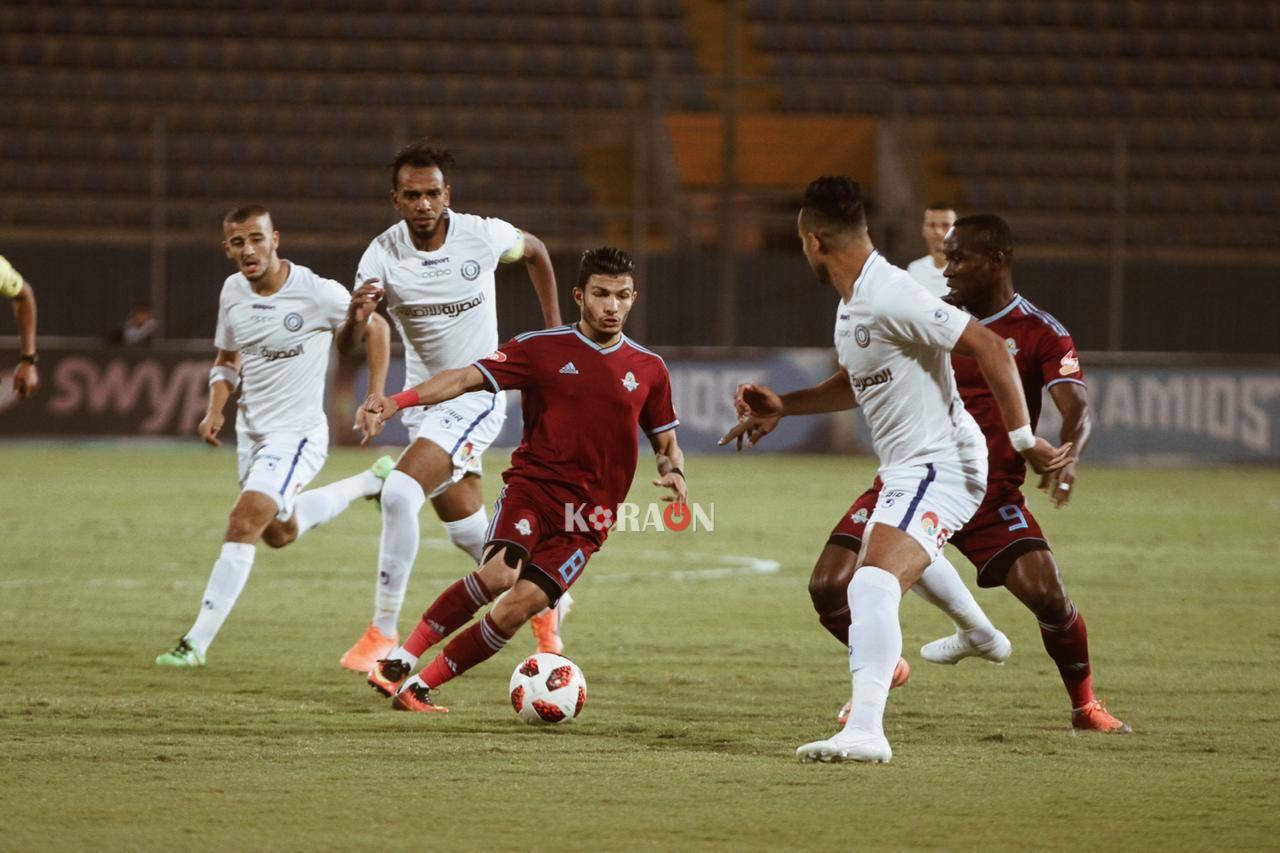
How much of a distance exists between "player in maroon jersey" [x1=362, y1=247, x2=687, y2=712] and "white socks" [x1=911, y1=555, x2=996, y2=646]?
986 mm

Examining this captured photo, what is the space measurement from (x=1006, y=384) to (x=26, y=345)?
18.1 feet

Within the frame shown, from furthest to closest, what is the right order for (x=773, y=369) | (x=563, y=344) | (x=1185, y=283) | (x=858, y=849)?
(x=1185, y=283), (x=773, y=369), (x=563, y=344), (x=858, y=849)

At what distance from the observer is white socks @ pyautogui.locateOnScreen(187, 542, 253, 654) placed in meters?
7.99

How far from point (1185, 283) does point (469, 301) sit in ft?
56.7

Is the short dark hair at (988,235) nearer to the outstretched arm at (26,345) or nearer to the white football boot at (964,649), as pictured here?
the white football boot at (964,649)

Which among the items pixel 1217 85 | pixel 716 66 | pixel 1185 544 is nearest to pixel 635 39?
pixel 716 66

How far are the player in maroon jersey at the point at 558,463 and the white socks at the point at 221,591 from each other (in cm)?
126

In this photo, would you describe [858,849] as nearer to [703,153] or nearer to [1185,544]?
[1185,544]

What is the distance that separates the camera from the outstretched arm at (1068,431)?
5.86 metres

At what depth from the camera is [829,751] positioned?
5781 mm

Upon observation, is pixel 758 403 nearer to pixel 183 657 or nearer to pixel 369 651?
pixel 369 651

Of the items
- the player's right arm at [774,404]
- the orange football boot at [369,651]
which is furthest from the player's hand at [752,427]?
the orange football boot at [369,651]

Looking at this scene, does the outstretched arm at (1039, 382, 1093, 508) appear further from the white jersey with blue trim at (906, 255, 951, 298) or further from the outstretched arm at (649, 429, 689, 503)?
the white jersey with blue trim at (906, 255, 951, 298)

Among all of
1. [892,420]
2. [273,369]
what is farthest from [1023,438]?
[273,369]
